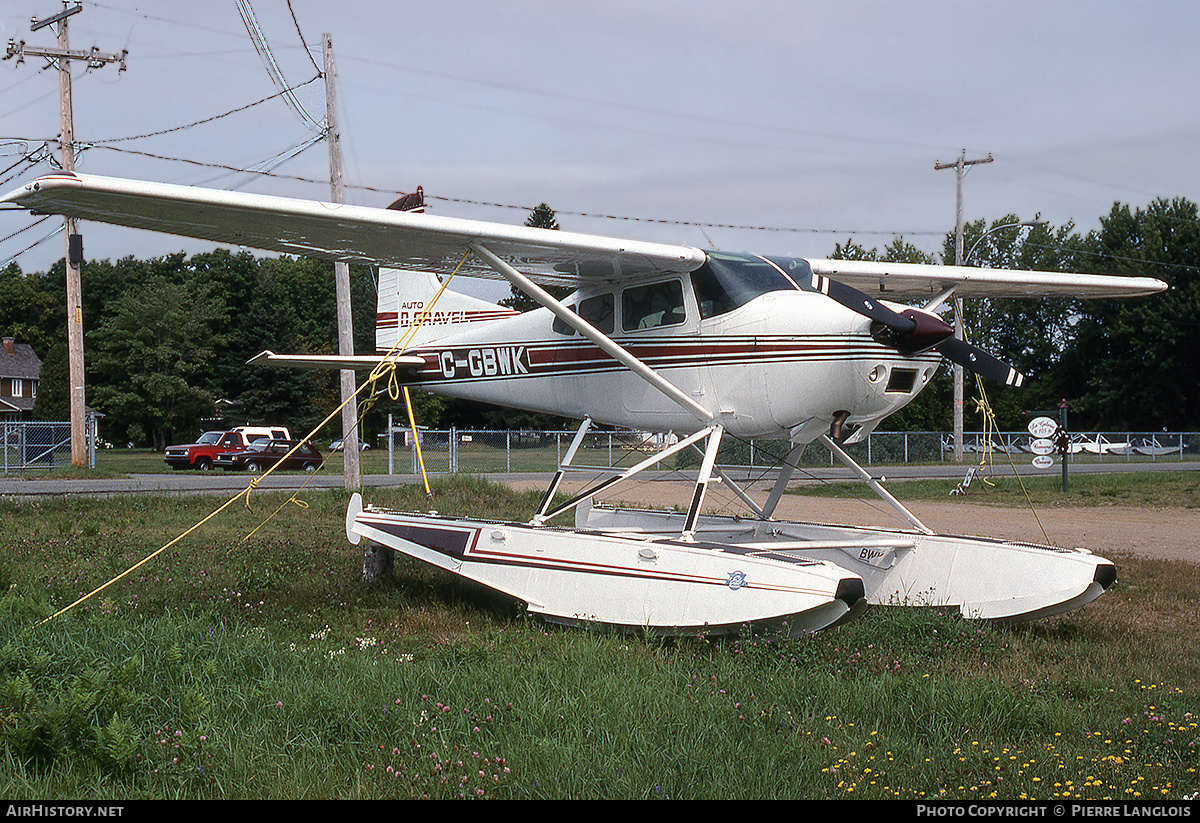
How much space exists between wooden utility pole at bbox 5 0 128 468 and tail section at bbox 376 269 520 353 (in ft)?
53.2

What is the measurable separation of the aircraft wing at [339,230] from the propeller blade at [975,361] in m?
2.30

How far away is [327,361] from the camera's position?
9805 mm

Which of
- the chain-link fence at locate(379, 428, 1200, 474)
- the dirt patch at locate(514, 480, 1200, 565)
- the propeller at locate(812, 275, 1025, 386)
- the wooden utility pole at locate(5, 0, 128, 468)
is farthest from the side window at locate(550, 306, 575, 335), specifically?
the wooden utility pole at locate(5, 0, 128, 468)

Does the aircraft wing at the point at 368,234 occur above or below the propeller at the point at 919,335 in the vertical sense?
above

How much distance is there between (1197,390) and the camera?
55.8 meters

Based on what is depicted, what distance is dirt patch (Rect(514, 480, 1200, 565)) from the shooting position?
43.9ft

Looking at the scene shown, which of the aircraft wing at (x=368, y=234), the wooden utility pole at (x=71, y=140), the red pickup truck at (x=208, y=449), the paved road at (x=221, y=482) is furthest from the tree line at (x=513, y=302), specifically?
the aircraft wing at (x=368, y=234)

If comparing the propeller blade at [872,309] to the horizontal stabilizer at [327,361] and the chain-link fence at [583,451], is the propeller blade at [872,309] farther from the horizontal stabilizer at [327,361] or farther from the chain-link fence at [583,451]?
the chain-link fence at [583,451]

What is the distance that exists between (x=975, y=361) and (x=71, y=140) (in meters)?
25.9

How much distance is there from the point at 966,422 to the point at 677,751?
53.2 m

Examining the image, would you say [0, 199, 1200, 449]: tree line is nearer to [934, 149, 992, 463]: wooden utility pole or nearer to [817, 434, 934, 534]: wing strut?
[934, 149, 992, 463]: wooden utility pole

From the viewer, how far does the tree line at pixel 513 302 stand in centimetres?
5028

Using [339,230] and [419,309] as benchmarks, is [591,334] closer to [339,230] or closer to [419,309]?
[339,230]
